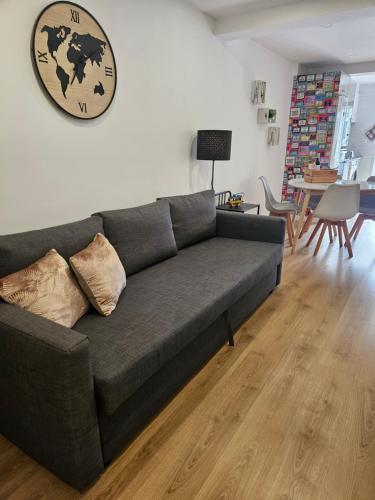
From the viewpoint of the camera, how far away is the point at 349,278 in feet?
10.6

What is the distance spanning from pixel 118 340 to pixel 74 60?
67.3 inches

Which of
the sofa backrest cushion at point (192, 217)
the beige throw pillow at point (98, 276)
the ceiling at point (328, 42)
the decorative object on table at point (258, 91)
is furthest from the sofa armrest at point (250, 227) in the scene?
the decorative object on table at point (258, 91)

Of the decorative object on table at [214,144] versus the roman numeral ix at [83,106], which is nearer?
the roman numeral ix at [83,106]

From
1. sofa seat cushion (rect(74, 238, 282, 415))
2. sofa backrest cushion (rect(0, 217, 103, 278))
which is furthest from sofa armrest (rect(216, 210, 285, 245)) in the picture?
sofa backrest cushion (rect(0, 217, 103, 278))

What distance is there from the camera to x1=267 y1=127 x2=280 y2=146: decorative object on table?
4.91 meters

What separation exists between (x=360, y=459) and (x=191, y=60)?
319 cm

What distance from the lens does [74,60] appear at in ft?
6.75

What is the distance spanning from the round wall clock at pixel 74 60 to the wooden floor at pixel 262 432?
1.82 meters

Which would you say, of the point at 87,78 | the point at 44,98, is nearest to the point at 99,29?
the point at 87,78

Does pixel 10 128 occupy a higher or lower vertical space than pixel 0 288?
higher

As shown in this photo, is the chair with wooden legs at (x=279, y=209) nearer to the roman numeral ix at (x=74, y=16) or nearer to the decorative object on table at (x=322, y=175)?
the decorative object on table at (x=322, y=175)

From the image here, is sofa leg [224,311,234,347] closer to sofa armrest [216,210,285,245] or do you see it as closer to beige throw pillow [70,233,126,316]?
beige throw pillow [70,233,126,316]

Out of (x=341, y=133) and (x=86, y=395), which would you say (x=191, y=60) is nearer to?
(x=86, y=395)

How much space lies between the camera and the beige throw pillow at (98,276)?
5.16ft
